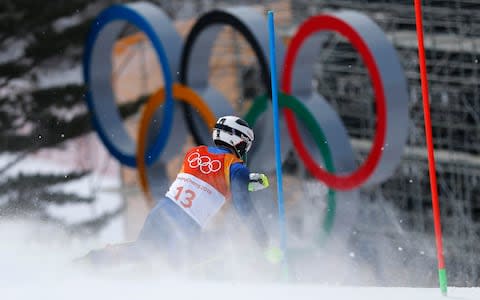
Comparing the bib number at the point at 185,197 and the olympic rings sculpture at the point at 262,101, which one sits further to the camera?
the olympic rings sculpture at the point at 262,101

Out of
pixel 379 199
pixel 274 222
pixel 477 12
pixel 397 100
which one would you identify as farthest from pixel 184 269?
pixel 379 199

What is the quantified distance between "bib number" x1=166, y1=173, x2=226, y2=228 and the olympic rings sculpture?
5.20 metres

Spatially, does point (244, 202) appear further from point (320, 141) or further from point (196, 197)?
point (320, 141)

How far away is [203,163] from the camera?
276 inches

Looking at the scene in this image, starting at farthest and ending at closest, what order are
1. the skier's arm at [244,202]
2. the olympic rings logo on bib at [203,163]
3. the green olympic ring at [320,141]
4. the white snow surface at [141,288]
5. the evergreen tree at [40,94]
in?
the evergreen tree at [40,94], the green olympic ring at [320,141], the olympic rings logo on bib at [203,163], the skier's arm at [244,202], the white snow surface at [141,288]

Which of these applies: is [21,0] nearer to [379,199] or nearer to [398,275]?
[379,199]

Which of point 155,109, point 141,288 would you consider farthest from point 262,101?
point 141,288

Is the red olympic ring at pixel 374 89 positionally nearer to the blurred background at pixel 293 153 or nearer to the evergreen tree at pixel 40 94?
the blurred background at pixel 293 153

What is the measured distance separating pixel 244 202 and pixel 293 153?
13.9 meters

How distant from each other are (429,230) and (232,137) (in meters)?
11.3

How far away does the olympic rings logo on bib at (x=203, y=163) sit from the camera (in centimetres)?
698

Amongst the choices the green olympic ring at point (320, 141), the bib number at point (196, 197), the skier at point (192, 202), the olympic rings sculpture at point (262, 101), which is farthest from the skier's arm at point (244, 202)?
the green olympic ring at point (320, 141)

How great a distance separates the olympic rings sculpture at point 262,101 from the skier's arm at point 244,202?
17.3 ft

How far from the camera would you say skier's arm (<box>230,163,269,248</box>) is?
6824 mm
